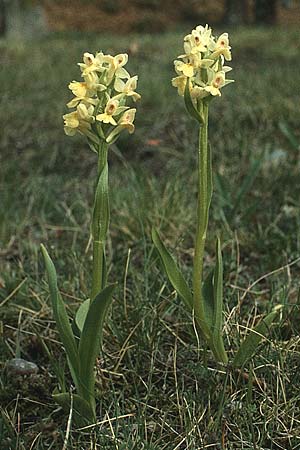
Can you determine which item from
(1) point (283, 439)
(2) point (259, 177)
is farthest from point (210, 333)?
(2) point (259, 177)

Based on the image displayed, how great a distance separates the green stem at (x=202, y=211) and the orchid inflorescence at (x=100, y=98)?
146mm

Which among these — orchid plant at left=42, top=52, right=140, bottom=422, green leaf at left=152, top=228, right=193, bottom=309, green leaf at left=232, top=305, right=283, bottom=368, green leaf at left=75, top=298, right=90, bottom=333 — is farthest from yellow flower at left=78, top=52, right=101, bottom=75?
green leaf at left=232, top=305, right=283, bottom=368

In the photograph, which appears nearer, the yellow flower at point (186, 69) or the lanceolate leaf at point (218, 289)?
the yellow flower at point (186, 69)

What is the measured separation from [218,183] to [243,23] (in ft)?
20.0

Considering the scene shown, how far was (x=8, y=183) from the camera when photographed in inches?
116

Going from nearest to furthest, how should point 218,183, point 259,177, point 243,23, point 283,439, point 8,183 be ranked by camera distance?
point 283,439, point 218,183, point 259,177, point 8,183, point 243,23

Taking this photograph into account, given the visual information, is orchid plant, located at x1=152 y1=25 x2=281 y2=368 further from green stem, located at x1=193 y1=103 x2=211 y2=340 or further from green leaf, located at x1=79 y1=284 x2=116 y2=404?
green leaf, located at x1=79 y1=284 x2=116 y2=404

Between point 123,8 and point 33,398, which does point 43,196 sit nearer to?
point 33,398

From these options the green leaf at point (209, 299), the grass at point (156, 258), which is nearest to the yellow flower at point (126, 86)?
the green leaf at point (209, 299)

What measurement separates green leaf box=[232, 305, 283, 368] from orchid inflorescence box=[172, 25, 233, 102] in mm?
451

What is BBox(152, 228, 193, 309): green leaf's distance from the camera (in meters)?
1.39

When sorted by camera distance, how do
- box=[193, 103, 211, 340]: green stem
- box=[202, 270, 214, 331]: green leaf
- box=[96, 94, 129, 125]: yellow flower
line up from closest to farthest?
box=[96, 94, 129, 125]: yellow flower < box=[193, 103, 211, 340]: green stem < box=[202, 270, 214, 331]: green leaf

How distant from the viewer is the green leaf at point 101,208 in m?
1.26

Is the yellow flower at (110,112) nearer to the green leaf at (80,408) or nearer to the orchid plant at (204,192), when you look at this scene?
the orchid plant at (204,192)
